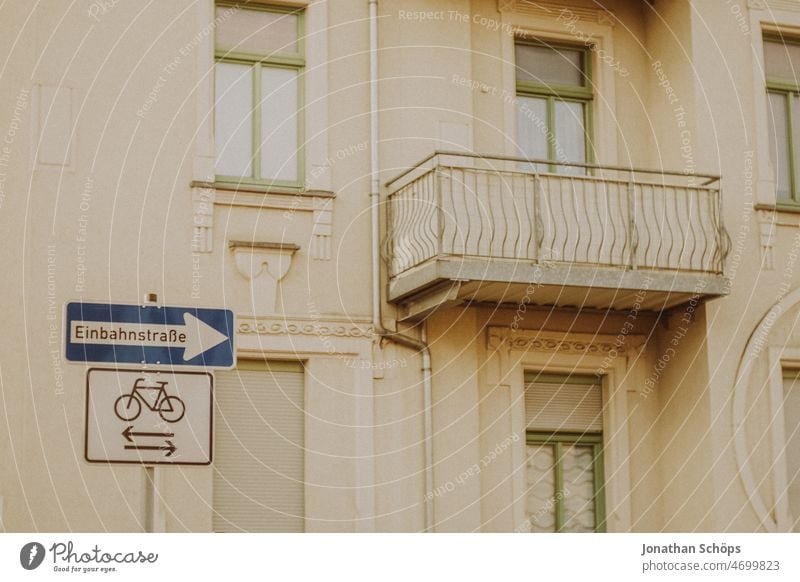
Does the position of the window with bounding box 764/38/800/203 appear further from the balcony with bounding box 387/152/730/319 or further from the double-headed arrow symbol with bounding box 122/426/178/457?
the double-headed arrow symbol with bounding box 122/426/178/457

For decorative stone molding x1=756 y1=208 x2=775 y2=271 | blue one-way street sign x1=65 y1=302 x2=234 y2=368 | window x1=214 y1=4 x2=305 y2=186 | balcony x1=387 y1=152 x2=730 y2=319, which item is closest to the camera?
blue one-way street sign x1=65 y1=302 x2=234 y2=368

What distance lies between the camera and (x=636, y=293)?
15648 millimetres

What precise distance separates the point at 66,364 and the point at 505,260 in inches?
149

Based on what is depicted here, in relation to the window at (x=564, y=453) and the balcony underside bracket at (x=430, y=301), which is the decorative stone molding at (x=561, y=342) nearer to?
the window at (x=564, y=453)

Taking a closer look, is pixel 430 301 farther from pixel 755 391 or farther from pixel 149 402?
pixel 149 402

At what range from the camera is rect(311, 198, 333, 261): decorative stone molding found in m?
15.5

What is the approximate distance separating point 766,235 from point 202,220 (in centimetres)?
542

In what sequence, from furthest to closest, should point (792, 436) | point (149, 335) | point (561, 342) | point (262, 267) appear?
point (792, 436) < point (561, 342) < point (262, 267) < point (149, 335)

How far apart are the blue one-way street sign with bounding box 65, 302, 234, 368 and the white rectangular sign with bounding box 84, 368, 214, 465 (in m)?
0.30

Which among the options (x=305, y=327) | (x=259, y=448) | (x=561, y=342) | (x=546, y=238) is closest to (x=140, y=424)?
(x=259, y=448)

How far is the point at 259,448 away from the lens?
50.0 ft

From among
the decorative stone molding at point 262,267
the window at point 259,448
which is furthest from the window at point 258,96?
the window at point 259,448

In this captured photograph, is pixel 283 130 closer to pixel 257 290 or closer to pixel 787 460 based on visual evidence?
pixel 257 290

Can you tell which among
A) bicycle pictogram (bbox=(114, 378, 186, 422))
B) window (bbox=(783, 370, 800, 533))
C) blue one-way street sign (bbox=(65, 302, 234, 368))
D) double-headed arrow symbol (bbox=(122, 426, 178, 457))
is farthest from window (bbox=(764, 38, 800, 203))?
double-headed arrow symbol (bbox=(122, 426, 178, 457))
